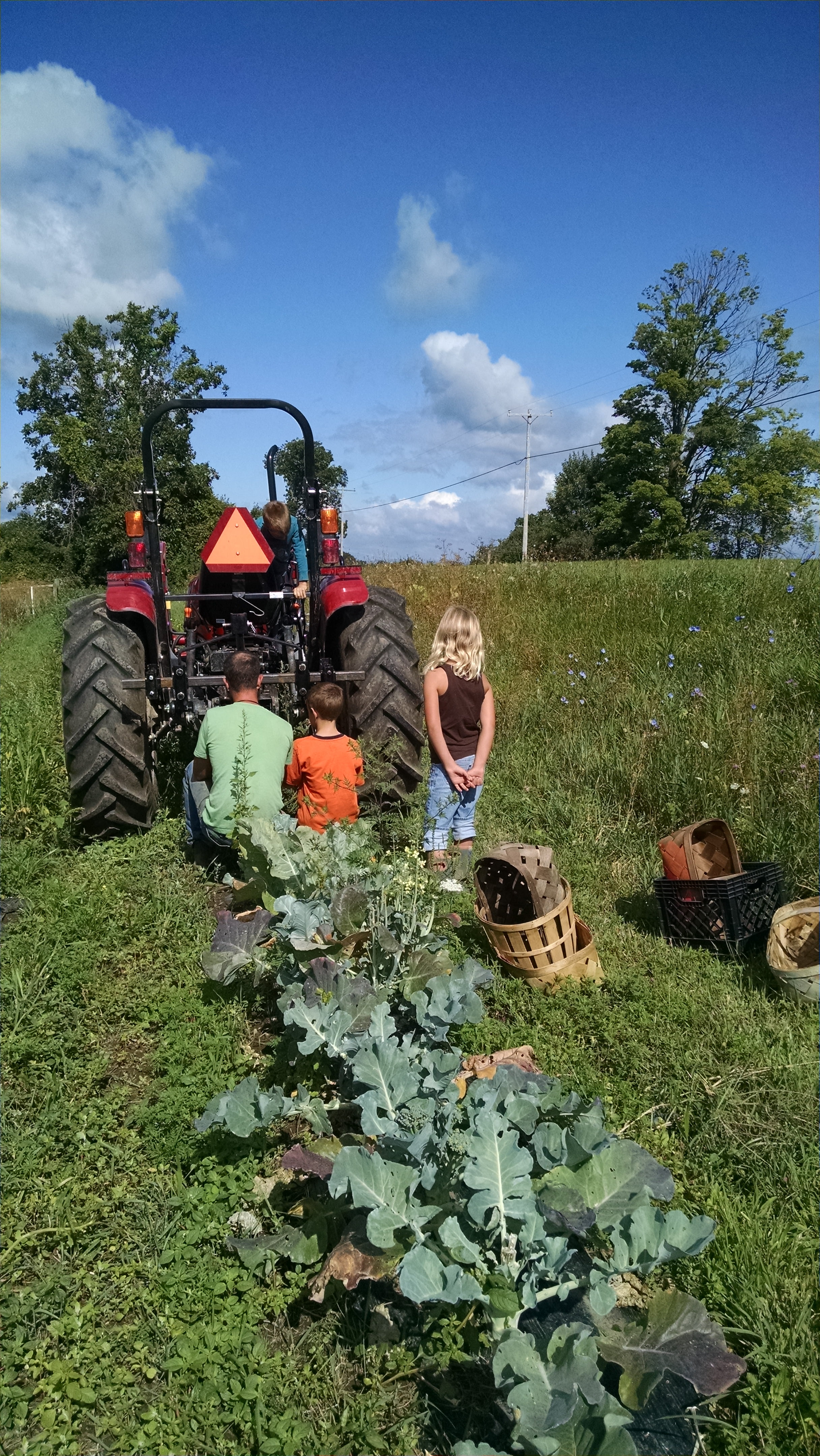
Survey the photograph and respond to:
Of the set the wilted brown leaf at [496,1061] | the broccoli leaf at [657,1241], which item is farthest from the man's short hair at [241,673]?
the broccoli leaf at [657,1241]

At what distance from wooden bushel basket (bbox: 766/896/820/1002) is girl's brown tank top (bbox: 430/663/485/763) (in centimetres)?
160

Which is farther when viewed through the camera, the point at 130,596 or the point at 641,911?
the point at 130,596

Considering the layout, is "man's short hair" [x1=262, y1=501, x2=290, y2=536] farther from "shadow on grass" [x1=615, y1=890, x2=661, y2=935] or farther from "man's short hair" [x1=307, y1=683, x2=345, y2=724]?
"shadow on grass" [x1=615, y1=890, x2=661, y2=935]

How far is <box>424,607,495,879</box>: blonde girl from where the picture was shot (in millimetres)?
4145

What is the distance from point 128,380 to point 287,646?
120 ft

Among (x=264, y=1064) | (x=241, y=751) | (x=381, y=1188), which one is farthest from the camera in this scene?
(x=241, y=751)

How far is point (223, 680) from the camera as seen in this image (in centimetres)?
423

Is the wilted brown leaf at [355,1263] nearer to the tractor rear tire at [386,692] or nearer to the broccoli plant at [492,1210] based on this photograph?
the broccoli plant at [492,1210]

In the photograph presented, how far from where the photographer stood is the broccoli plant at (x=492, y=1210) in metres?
1.50

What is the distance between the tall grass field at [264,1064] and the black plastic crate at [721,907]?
4.1 inches

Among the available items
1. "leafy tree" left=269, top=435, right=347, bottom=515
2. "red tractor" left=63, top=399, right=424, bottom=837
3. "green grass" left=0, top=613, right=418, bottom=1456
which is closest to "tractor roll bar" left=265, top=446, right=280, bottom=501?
"leafy tree" left=269, top=435, right=347, bottom=515

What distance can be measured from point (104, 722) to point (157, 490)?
4.04 ft

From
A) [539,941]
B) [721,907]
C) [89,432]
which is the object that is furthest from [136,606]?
[89,432]

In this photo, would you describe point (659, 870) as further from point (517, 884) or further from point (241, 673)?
point (241, 673)
